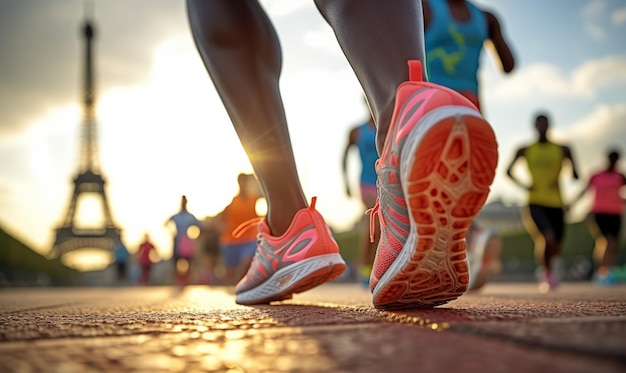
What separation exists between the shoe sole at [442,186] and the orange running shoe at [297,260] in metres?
0.47

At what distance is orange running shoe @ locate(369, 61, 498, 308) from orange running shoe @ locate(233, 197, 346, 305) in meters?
0.40

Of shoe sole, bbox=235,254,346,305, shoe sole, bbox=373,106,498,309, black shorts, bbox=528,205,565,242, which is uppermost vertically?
black shorts, bbox=528,205,565,242

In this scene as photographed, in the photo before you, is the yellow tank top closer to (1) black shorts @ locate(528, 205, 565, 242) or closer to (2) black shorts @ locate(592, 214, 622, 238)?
(1) black shorts @ locate(528, 205, 565, 242)

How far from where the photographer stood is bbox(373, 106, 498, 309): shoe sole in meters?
1.06

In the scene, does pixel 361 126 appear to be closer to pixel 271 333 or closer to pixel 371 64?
pixel 371 64

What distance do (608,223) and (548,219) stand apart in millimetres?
1968

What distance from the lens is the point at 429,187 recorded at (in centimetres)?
109

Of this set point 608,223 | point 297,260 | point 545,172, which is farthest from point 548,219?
point 297,260

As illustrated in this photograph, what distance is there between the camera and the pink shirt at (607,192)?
24.9 ft

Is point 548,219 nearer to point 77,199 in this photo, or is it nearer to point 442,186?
point 442,186

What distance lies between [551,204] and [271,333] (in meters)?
5.77

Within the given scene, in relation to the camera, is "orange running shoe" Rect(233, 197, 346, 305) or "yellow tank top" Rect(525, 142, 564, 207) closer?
"orange running shoe" Rect(233, 197, 346, 305)

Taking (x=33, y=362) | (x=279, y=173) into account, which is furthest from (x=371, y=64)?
(x=33, y=362)

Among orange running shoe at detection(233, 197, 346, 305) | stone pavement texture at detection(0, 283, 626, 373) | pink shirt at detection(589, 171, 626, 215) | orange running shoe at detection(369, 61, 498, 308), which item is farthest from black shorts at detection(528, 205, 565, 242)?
stone pavement texture at detection(0, 283, 626, 373)
